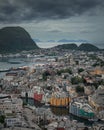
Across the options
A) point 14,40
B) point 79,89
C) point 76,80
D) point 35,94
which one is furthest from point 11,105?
point 14,40

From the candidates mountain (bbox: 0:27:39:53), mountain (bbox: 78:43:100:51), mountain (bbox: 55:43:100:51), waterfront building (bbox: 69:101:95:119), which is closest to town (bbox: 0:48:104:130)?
waterfront building (bbox: 69:101:95:119)

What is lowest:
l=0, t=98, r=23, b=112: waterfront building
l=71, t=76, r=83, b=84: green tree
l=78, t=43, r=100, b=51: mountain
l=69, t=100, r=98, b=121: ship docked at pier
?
l=69, t=100, r=98, b=121: ship docked at pier

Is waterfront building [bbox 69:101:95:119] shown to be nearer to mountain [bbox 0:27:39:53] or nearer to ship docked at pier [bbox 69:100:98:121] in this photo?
ship docked at pier [bbox 69:100:98:121]

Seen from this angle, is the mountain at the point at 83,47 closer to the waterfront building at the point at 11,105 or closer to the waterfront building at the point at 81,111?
the waterfront building at the point at 81,111

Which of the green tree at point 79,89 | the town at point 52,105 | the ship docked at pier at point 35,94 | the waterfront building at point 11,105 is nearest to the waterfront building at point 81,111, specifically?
the town at point 52,105

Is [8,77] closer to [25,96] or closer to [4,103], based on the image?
[25,96]

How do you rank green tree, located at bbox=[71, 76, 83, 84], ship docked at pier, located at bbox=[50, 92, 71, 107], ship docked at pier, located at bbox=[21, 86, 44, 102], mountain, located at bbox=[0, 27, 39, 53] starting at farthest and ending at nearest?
mountain, located at bbox=[0, 27, 39, 53], green tree, located at bbox=[71, 76, 83, 84], ship docked at pier, located at bbox=[21, 86, 44, 102], ship docked at pier, located at bbox=[50, 92, 71, 107]

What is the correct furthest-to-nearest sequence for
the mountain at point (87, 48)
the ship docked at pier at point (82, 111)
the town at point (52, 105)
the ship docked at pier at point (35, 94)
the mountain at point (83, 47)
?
the mountain at point (83, 47), the mountain at point (87, 48), the ship docked at pier at point (35, 94), the ship docked at pier at point (82, 111), the town at point (52, 105)

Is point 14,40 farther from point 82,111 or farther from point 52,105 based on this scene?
point 82,111

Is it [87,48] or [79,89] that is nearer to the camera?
[79,89]

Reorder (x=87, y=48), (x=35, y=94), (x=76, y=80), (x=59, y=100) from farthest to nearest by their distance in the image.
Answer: (x=87, y=48), (x=76, y=80), (x=35, y=94), (x=59, y=100)
